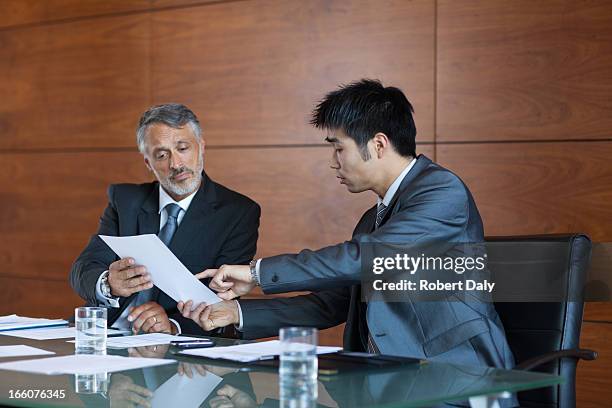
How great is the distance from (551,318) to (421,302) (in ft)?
1.31

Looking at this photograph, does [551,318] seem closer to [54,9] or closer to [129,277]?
[129,277]

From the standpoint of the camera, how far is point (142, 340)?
3.02 metres

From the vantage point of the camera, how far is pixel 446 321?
2.96 meters

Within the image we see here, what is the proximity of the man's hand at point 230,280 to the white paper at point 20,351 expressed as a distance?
0.55 meters

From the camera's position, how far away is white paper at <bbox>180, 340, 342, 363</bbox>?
97.3 inches

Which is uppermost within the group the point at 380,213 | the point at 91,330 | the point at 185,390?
the point at 380,213

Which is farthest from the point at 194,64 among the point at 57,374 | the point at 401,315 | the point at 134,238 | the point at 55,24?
the point at 57,374

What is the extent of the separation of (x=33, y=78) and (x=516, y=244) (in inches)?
169

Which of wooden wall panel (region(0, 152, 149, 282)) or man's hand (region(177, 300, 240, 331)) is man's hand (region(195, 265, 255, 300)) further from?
wooden wall panel (region(0, 152, 149, 282))

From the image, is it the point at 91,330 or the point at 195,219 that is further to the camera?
the point at 195,219

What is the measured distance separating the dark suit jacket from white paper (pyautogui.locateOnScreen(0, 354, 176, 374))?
1372 millimetres

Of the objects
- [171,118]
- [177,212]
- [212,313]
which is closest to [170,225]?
[177,212]

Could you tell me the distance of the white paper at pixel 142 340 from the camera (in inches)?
114

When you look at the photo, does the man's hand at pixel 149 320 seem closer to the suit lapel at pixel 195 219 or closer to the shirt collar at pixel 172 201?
the suit lapel at pixel 195 219
